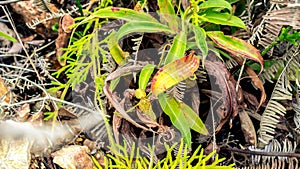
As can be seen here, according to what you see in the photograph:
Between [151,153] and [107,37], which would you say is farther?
[107,37]

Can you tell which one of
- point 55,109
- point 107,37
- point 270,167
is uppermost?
point 107,37

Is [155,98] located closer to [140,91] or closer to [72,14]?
[140,91]

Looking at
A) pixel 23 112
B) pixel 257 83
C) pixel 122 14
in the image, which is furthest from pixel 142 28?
pixel 23 112

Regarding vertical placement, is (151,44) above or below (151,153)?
above

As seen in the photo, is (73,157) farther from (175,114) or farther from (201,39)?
(201,39)

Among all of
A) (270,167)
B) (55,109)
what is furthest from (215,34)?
(55,109)

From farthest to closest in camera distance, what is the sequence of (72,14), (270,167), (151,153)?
1. (72,14)
2. (270,167)
3. (151,153)

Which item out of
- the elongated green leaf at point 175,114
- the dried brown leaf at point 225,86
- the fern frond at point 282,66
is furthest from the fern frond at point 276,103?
the elongated green leaf at point 175,114

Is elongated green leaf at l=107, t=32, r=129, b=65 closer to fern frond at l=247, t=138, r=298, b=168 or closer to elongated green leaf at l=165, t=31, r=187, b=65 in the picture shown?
elongated green leaf at l=165, t=31, r=187, b=65
